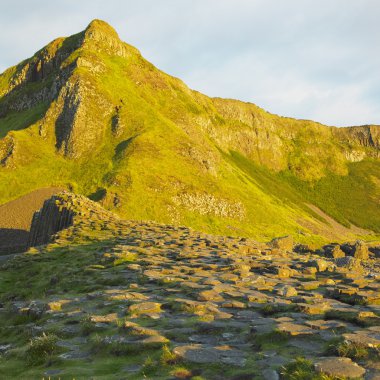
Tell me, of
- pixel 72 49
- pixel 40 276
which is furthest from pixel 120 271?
pixel 72 49

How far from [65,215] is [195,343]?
1376 inches

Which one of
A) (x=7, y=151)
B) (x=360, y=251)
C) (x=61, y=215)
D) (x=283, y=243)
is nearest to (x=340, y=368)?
(x=283, y=243)

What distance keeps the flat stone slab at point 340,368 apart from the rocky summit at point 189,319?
16 mm

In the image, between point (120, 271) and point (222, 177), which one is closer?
point (120, 271)

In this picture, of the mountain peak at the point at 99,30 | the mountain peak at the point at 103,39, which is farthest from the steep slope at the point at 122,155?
the mountain peak at the point at 99,30

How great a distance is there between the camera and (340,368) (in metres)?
6.25

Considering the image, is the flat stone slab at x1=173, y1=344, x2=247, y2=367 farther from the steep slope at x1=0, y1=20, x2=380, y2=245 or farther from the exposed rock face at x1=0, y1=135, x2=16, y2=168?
the exposed rock face at x1=0, y1=135, x2=16, y2=168

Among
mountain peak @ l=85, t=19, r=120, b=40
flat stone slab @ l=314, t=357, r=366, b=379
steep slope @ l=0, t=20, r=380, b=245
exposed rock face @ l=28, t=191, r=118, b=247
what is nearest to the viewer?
flat stone slab @ l=314, t=357, r=366, b=379

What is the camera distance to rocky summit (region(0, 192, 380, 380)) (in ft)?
23.5

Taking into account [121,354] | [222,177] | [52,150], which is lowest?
[121,354]

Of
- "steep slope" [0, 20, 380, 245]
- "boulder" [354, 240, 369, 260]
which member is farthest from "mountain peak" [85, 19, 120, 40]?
"boulder" [354, 240, 369, 260]

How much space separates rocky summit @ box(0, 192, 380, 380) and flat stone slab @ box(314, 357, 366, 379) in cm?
2

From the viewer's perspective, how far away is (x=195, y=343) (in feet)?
27.7

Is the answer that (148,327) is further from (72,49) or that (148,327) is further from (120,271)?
(72,49)
